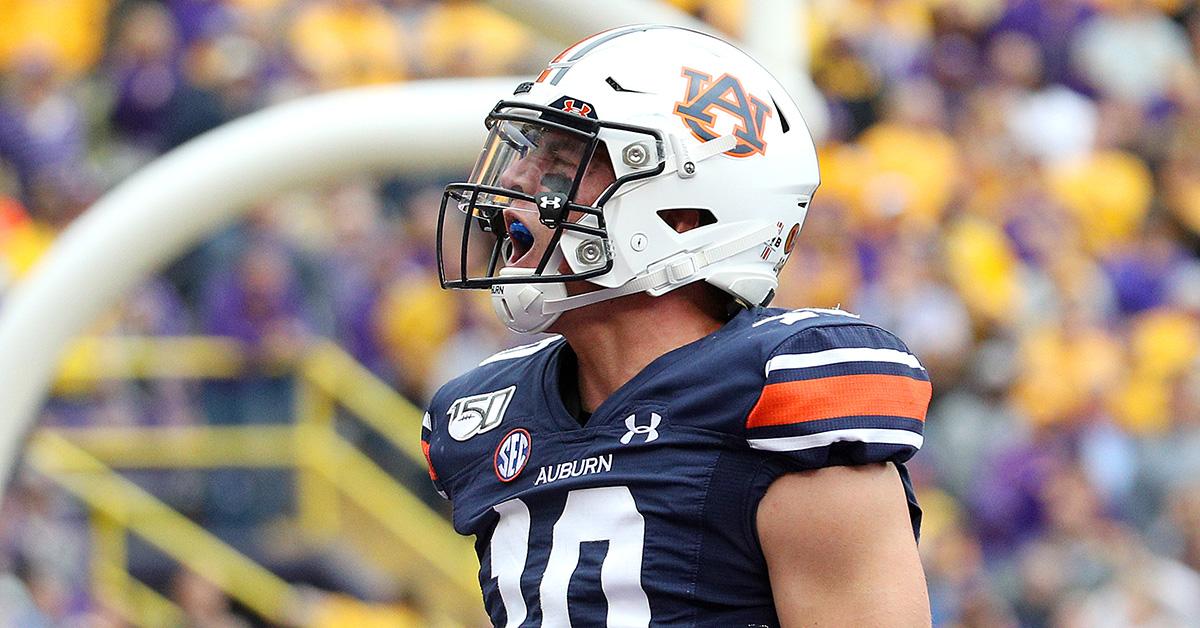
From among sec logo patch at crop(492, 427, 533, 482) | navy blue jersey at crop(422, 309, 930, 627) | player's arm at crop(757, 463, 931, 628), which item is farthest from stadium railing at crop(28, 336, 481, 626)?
player's arm at crop(757, 463, 931, 628)

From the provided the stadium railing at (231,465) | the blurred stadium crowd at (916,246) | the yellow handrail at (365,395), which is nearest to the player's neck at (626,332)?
the blurred stadium crowd at (916,246)

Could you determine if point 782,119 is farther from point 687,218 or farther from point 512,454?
point 512,454

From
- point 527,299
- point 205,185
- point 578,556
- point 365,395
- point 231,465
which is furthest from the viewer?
point 365,395

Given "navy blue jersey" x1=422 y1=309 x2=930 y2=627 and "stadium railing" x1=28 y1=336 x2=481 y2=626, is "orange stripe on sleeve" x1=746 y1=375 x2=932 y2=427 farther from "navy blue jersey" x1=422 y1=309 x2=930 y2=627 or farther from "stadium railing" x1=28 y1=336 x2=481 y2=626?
"stadium railing" x1=28 y1=336 x2=481 y2=626

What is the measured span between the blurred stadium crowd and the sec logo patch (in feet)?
13.5

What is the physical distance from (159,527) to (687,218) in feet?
17.1

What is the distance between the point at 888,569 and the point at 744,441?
19 centimetres

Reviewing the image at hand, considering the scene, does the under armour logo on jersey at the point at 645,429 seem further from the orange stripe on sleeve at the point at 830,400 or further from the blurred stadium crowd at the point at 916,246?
the blurred stadium crowd at the point at 916,246

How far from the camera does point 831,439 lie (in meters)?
1.78

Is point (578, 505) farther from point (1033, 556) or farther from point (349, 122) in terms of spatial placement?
point (1033, 556)

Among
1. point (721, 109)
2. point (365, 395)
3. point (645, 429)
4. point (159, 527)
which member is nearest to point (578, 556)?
point (645, 429)

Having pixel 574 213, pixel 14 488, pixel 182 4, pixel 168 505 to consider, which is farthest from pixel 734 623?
pixel 182 4

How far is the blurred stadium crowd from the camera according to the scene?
664 cm

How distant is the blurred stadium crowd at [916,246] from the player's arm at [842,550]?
445 cm
